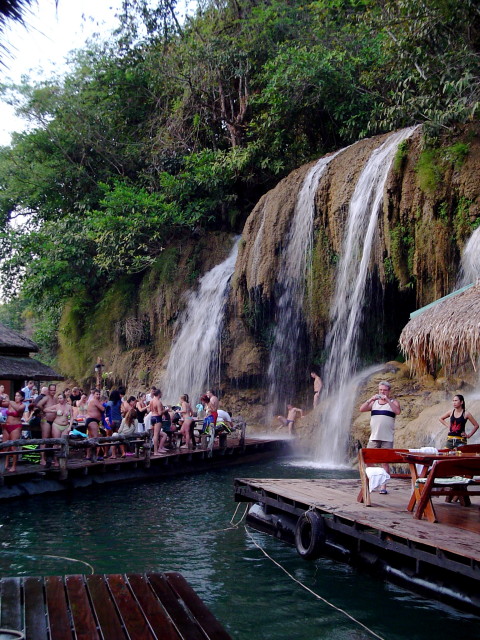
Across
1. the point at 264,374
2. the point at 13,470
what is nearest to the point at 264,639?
the point at 13,470

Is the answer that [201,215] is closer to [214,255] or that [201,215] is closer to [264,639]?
[214,255]

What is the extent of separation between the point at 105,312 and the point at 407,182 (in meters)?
16.6

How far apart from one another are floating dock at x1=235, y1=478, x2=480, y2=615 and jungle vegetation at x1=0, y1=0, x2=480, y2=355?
10.3m

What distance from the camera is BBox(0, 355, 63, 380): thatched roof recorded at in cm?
1889

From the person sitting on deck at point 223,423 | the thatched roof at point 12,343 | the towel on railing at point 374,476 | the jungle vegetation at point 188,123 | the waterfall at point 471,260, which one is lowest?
the towel on railing at point 374,476

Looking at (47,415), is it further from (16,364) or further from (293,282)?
(293,282)

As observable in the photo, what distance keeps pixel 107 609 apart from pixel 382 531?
3.61 m

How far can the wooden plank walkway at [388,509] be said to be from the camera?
6457 millimetres

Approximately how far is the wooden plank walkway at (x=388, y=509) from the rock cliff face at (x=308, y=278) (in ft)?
25.2

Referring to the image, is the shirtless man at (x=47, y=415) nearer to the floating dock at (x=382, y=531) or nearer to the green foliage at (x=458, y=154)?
the floating dock at (x=382, y=531)

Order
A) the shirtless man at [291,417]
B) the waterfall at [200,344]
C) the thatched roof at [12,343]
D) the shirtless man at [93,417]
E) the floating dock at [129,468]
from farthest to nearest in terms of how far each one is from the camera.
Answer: the waterfall at [200,344] < the shirtless man at [291,417] < the thatched roof at [12,343] < the shirtless man at [93,417] < the floating dock at [129,468]

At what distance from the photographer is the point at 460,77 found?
1567cm

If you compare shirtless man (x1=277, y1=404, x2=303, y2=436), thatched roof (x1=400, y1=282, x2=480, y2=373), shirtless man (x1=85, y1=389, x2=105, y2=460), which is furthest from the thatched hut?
thatched roof (x1=400, y1=282, x2=480, y2=373)

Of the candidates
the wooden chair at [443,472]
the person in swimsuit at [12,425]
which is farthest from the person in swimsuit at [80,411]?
the wooden chair at [443,472]
